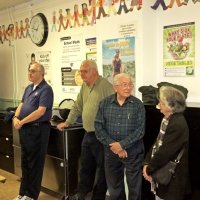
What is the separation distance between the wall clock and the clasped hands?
2.40m

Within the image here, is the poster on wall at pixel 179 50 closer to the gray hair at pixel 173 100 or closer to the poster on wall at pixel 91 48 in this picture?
the gray hair at pixel 173 100

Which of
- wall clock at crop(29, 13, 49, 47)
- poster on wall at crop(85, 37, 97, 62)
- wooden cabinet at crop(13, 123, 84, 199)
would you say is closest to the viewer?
wooden cabinet at crop(13, 123, 84, 199)

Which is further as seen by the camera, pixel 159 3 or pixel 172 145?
pixel 159 3

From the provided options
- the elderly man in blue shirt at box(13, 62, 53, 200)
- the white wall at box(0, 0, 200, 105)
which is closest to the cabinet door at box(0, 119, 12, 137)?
the white wall at box(0, 0, 200, 105)

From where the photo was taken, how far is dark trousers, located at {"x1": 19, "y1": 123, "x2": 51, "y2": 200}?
343 cm

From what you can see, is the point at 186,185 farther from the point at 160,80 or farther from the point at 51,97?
the point at 51,97

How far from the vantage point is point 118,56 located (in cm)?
349

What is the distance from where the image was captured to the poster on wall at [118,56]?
3.36 metres

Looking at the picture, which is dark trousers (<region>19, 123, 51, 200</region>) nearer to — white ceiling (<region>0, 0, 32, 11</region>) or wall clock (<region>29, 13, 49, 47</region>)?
wall clock (<region>29, 13, 49, 47</region>)

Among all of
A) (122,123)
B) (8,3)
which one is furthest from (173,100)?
(8,3)

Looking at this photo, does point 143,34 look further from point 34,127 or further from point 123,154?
point 34,127

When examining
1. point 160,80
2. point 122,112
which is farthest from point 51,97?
point 160,80

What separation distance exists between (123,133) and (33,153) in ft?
3.48

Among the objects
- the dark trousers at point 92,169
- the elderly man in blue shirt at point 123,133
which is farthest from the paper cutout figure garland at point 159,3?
the dark trousers at point 92,169
